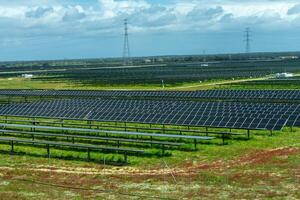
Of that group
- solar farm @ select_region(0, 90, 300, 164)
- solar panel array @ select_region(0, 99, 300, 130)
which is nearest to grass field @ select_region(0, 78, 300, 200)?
solar farm @ select_region(0, 90, 300, 164)

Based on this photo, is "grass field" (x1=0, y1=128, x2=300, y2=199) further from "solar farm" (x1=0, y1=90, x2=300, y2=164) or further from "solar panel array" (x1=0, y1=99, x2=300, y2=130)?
"solar panel array" (x1=0, y1=99, x2=300, y2=130)

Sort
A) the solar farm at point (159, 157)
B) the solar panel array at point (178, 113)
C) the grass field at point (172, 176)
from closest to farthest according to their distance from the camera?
the grass field at point (172, 176)
the solar farm at point (159, 157)
the solar panel array at point (178, 113)

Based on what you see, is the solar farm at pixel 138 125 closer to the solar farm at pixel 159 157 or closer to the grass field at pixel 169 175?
the solar farm at pixel 159 157

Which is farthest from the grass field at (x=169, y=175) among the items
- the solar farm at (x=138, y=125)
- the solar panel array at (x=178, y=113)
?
the solar panel array at (x=178, y=113)

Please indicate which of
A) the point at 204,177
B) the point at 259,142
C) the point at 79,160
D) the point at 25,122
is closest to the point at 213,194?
the point at 204,177

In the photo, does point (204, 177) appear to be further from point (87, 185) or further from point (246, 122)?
point (246, 122)
